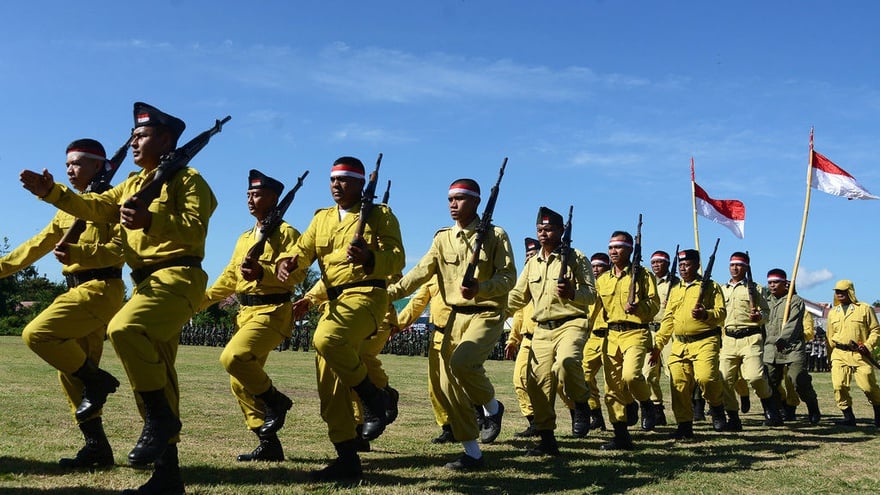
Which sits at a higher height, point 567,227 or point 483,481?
point 567,227

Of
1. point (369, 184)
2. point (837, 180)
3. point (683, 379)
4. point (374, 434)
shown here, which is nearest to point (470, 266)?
point (369, 184)

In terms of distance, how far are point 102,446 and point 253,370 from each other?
4.23 feet

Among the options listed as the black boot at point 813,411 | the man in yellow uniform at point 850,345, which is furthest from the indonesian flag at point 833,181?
the black boot at point 813,411

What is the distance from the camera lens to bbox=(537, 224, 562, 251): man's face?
360 inches

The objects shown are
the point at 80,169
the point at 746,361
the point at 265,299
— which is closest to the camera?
the point at 80,169

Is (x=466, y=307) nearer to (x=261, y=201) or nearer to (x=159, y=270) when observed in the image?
(x=261, y=201)

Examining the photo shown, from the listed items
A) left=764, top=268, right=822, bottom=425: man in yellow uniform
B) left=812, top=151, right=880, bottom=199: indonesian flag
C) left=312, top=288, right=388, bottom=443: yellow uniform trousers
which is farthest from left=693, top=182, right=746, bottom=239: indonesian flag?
left=312, top=288, right=388, bottom=443: yellow uniform trousers

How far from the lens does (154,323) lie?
5.23m

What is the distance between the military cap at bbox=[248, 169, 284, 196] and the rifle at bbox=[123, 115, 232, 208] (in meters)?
1.70

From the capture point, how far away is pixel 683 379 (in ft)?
36.2

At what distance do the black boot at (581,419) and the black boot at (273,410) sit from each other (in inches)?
136

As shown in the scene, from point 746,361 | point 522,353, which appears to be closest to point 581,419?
point 522,353

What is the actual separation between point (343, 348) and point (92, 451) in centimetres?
210

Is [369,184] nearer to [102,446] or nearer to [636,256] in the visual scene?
[102,446]
